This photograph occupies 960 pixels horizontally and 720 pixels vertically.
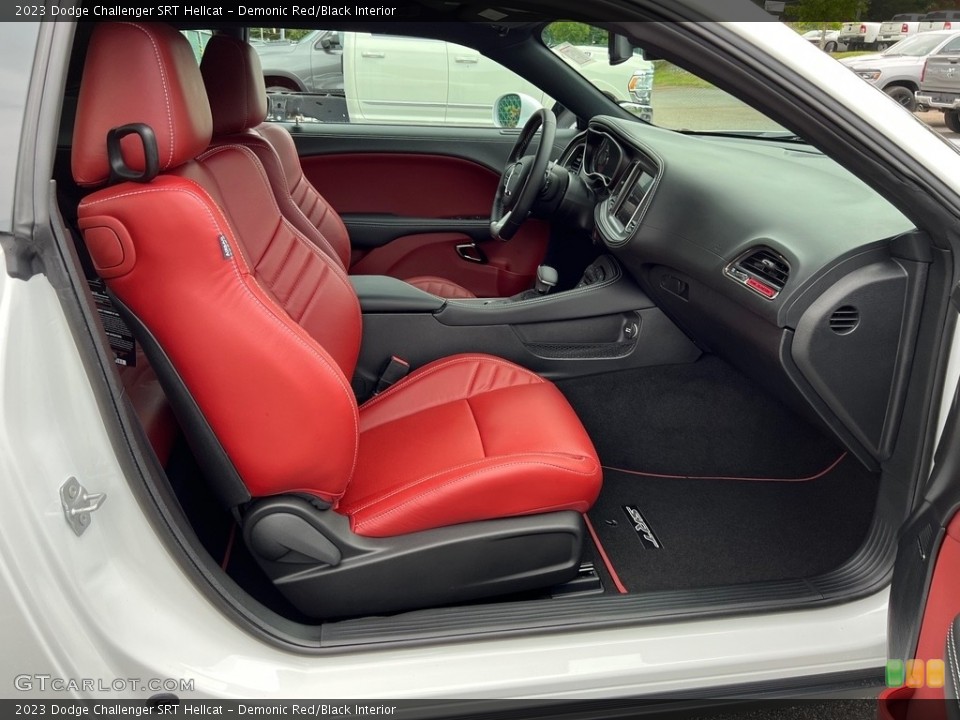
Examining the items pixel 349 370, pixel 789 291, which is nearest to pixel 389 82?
pixel 349 370

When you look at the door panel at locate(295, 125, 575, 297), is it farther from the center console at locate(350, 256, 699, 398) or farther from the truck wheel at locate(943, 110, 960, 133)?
the truck wheel at locate(943, 110, 960, 133)

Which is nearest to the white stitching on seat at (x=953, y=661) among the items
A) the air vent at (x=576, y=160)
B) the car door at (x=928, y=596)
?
the car door at (x=928, y=596)

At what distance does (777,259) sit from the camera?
1.53 meters

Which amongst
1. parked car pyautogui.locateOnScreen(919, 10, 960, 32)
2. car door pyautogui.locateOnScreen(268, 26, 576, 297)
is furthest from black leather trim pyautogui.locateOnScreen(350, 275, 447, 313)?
parked car pyautogui.locateOnScreen(919, 10, 960, 32)

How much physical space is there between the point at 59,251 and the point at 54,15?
30 centimetres

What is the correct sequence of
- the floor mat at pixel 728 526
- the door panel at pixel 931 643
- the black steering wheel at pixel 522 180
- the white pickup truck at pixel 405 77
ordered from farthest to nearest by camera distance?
the white pickup truck at pixel 405 77, the black steering wheel at pixel 522 180, the floor mat at pixel 728 526, the door panel at pixel 931 643

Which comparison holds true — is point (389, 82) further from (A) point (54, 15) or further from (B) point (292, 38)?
(A) point (54, 15)

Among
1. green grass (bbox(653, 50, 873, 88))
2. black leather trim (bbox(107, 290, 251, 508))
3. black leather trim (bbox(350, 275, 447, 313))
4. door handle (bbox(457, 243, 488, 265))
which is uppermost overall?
green grass (bbox(653, 50, 873, 88))

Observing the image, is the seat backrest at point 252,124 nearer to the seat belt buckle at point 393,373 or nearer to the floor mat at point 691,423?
the seat belt buckle at point 393,373

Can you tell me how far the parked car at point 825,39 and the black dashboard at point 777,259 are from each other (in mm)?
328

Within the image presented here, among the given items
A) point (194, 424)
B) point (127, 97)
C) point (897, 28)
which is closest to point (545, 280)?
point (897, 28)

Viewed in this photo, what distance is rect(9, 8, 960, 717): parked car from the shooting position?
3.42ft

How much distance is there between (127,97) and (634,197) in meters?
1.36

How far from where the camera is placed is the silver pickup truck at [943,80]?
209 centimetres
